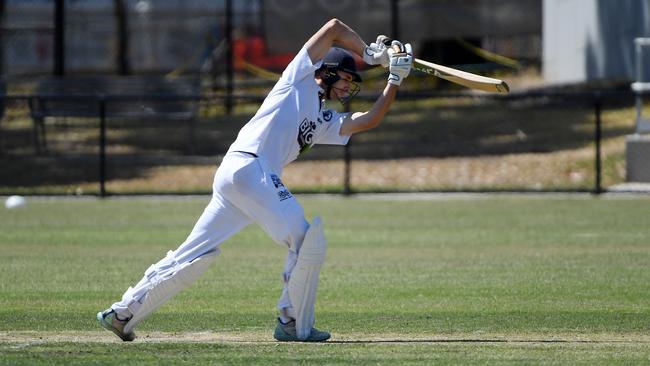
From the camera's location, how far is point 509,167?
884 inches

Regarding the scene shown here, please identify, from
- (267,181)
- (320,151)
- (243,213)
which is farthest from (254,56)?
(267,181)

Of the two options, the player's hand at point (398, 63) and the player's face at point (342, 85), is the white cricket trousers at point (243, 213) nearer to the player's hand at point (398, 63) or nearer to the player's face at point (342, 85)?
the player's face at point (342, 85)

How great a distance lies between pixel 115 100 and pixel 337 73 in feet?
44.4

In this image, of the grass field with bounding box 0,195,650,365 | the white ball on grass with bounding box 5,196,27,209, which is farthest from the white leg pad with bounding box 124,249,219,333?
A: the white ball on grass with bounding box 5,196,27,209

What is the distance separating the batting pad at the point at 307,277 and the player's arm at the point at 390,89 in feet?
2.86

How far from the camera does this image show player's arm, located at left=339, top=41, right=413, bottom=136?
8.52 metres

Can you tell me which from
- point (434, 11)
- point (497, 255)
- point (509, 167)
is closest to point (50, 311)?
point (497, 255)

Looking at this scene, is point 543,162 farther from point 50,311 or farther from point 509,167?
point 50,311

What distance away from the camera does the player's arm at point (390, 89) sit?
8523 millimetres

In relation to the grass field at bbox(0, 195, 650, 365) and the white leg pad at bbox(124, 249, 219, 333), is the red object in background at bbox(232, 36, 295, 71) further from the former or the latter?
the white leg pad at bbox(124, 249, 219, 333)

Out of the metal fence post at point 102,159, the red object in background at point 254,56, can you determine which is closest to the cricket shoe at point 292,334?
the metal fence post at point 102,159

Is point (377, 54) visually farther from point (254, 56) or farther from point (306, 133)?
point (254, 56)

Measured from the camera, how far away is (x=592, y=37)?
25.5 m

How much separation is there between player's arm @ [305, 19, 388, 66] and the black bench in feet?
38.3
